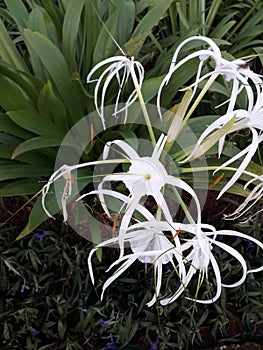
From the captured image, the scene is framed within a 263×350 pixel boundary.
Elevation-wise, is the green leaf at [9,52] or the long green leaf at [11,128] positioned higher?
the green leaf at [9,52]

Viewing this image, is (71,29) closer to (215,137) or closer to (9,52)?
(9,52)

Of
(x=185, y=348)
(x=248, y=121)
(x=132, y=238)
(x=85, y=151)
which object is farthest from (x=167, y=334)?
(x=248, y=121)

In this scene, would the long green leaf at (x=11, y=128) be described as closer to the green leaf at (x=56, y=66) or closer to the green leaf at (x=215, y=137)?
the green leaf at (x=56, y=66)

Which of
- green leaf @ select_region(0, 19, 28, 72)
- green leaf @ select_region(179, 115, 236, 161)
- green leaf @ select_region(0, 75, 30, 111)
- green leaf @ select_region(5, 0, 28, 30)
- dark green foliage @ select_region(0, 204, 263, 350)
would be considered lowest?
dark green foliage @ select_region(0, 204, 263, 350)

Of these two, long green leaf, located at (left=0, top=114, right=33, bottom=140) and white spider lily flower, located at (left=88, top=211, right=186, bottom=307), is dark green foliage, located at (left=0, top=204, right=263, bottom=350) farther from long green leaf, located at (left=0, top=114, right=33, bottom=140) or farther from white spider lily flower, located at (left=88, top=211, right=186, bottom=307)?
white spider lily flower, located at (left=88, top=211, right=186, bottom=307)

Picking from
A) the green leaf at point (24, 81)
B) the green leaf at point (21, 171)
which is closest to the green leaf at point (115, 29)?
the green leaf at point (24, 81)

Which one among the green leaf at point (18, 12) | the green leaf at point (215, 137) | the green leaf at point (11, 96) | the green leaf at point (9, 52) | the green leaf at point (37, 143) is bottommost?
the green leaf at point (37, 143)

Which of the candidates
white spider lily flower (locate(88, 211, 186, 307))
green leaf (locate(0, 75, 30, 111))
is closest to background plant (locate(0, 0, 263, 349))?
green leaf (locate(0, 75, 30, 111))

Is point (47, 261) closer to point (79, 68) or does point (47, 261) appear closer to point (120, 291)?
point (120, 291)

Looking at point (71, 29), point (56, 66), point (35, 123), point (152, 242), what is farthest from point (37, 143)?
point (152, 242)
